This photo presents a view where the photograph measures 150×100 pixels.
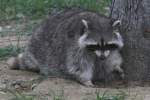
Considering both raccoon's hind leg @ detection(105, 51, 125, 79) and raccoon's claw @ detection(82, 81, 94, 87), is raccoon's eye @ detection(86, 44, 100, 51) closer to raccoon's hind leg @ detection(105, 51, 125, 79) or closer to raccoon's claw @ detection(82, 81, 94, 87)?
raccoon's hind leg @ detection(105, 51, 125, 79)

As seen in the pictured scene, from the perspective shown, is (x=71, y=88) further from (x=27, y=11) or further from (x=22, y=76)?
(x=27, y=11)

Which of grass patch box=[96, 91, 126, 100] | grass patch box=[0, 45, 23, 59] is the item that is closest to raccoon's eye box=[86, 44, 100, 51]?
grass patch box=[96, 91, 126, 100]

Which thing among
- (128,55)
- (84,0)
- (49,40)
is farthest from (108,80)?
(84,0)

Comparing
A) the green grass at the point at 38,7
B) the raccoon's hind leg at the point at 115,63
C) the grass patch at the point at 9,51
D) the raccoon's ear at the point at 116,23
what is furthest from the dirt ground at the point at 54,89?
the green grass at the point at 38,7

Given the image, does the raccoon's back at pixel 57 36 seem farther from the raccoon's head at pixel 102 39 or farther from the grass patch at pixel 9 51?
the grass patch at pixel 9 51

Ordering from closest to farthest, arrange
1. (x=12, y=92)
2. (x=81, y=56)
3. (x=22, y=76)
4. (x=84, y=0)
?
(x=12, y=92) → (x=81, y=56) → (x=22, y=76) → (x=84, y=0)

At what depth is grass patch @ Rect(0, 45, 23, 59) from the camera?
7.56 m

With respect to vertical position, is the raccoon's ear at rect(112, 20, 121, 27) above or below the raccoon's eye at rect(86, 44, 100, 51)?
above

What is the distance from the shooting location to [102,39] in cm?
607

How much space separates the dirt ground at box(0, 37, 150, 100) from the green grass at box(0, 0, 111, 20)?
3.15 m

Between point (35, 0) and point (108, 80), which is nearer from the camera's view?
point (108, 80)

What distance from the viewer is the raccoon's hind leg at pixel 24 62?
23.0ft

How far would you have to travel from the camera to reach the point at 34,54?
279 inches

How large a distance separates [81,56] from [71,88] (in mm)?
→ 465
